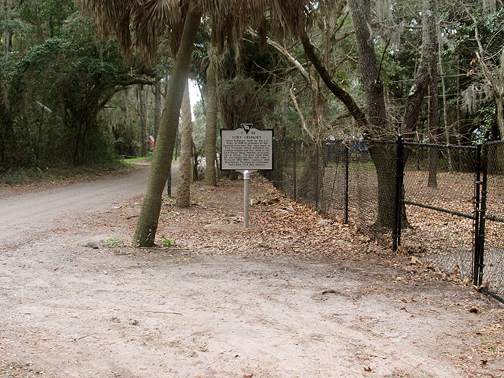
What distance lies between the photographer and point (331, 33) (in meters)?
16.4

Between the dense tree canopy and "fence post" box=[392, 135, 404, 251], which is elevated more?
the dense tree canopy

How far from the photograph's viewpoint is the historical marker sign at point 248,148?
41.2 ft

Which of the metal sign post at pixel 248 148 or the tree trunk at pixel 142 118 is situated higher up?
the tree trunk at pixel 142 118

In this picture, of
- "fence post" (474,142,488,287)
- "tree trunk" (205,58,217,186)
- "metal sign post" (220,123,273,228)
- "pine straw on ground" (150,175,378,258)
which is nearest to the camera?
"fence post" (474,142,488,287)

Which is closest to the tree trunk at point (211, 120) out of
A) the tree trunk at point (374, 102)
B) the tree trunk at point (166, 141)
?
the tree trunk at point (374, 102)

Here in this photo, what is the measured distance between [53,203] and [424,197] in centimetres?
1108

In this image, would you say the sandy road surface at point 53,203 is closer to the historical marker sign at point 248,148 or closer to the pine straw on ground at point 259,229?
the pine straw on ground at point 259,229

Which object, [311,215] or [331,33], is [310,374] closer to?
[311,215]

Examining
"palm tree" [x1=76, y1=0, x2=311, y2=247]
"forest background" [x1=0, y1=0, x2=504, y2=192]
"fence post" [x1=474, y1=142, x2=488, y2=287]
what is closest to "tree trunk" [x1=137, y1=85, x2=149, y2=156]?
"forest background" [x1=0, y1=0, x2=504, y2=192]

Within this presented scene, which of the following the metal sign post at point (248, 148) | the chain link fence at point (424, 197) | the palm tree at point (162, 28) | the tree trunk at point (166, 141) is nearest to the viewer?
the chain link fence at point (424, 197)

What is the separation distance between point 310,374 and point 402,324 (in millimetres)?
1593

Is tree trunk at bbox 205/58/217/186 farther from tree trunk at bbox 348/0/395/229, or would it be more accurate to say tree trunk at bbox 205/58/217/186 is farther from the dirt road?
the dirt road

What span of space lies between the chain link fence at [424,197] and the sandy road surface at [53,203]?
6.55m

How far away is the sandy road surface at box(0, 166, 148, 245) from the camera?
35.9 feet
